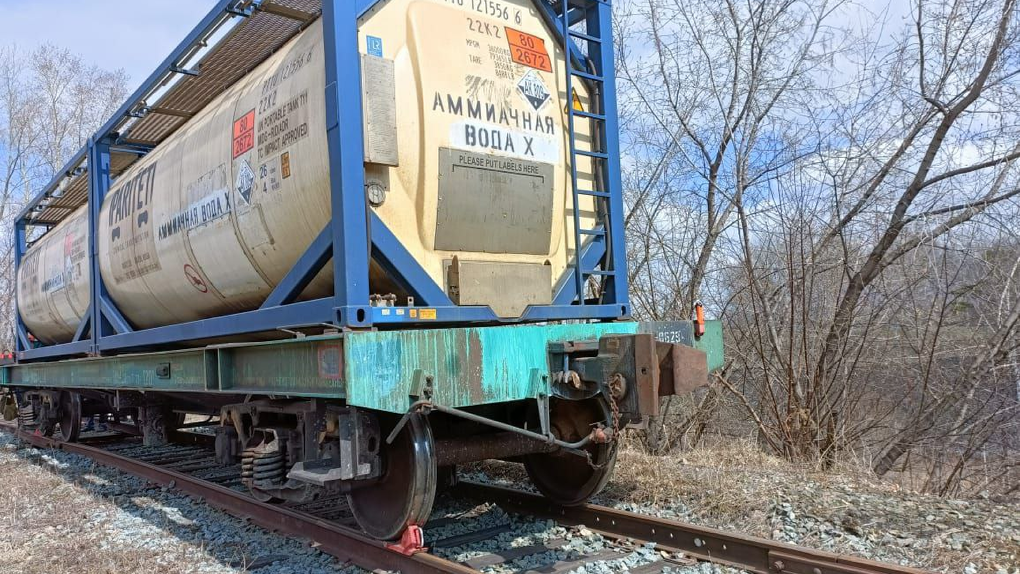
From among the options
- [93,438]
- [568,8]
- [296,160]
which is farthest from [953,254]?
[93,438]

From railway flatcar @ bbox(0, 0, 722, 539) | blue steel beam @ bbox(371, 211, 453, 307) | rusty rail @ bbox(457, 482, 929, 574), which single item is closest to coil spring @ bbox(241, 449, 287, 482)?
railway flatcar @ bbox(0, 0, 722, 539)

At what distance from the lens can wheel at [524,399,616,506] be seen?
501cm

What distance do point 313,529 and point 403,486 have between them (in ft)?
3.64

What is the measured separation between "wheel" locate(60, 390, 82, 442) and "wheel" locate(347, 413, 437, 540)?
7543mm

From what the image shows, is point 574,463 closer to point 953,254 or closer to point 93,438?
point 953,254

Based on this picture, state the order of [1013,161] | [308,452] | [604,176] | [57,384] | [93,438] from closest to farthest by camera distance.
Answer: [308,452], [604,176], [1013,161], [57,384], [93,438]

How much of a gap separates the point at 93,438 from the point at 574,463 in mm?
9346

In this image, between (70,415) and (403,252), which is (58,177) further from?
(403,252)

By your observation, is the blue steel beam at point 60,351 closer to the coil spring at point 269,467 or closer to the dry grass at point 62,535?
the dry grass at point 62,535

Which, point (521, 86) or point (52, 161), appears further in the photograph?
point (52, 161)

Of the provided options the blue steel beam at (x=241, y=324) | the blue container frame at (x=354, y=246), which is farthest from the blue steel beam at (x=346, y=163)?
the blue steel beam at (x=241, y=324)

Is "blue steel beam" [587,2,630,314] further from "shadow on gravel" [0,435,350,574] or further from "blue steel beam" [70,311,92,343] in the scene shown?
"blue steel beam" [70,311,92,343]

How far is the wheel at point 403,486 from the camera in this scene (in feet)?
13.4

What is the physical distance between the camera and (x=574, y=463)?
5301mm
